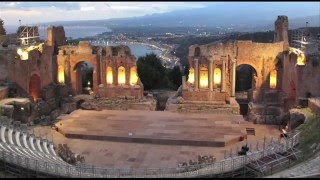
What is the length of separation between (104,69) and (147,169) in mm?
17665

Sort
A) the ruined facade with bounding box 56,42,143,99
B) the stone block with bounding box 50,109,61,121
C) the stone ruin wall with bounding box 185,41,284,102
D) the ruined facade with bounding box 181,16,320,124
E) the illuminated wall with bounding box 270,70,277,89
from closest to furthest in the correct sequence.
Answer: the ruined facade with bounding box 181,16,320,124, the stone block with bounding box 50,109,61,121, the stone ruin wall with bounding box 185,41,284,102, the illuminated wall with bounding box 270,70,277,89, the ruined facade with bounding box 56,42,143,99

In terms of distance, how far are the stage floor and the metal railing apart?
502 centimetres

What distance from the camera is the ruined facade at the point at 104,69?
1377 inches

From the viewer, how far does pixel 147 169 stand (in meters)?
19.3

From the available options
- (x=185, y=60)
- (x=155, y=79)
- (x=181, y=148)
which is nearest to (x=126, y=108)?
(x=181, y=148)

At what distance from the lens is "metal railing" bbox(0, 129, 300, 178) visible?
1656cm

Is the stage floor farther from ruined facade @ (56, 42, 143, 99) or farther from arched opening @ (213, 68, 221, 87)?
arched opening @ (213, 68, 221, 87)

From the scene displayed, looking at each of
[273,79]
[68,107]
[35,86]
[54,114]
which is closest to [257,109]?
[273,79]

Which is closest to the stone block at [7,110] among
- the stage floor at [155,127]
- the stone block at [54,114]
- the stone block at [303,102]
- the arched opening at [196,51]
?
the stage floor at [155,127]

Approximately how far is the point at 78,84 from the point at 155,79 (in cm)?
1124

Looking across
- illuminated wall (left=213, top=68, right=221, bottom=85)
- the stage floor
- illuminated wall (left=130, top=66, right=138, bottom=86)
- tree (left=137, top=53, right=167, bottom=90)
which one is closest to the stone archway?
tree (left=137, top=53, right=167, bottom=90)

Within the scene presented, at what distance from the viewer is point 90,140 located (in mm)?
26031

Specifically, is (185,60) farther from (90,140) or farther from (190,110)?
(90,140)

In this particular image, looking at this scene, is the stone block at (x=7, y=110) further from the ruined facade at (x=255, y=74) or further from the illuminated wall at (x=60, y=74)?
the ruined facade at (x=255, y=74)
